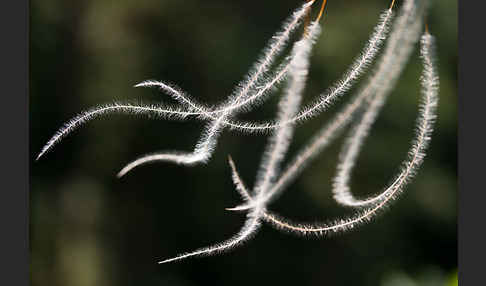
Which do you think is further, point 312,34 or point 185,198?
point 185,198

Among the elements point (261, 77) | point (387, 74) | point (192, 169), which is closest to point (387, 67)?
Answer: point (387, 74)

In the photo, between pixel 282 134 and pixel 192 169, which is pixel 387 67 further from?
pixel 192 169

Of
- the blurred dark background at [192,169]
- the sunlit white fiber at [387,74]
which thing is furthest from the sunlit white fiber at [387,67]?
the blurred dark background at [192,169]

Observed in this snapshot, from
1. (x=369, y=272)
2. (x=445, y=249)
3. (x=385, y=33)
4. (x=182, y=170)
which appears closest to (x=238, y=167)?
(x=182, y=170)

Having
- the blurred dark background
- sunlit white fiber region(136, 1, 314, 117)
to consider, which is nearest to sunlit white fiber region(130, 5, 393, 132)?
sunlit white fiber region(136, 1, 314, 117)

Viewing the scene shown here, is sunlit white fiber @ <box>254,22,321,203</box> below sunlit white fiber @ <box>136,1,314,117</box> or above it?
below

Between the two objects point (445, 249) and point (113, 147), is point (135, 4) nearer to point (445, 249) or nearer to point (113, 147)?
point (113, 147)

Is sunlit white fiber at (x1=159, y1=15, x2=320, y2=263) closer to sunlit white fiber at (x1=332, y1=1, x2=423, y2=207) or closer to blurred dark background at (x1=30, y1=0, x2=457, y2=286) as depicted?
sunlit white fiber at (x1=332, y1=1, x2=423, y2=207)

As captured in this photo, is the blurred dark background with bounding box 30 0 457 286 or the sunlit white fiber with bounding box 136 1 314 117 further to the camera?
the blurred dark background with bounding box 30 0 457 286
